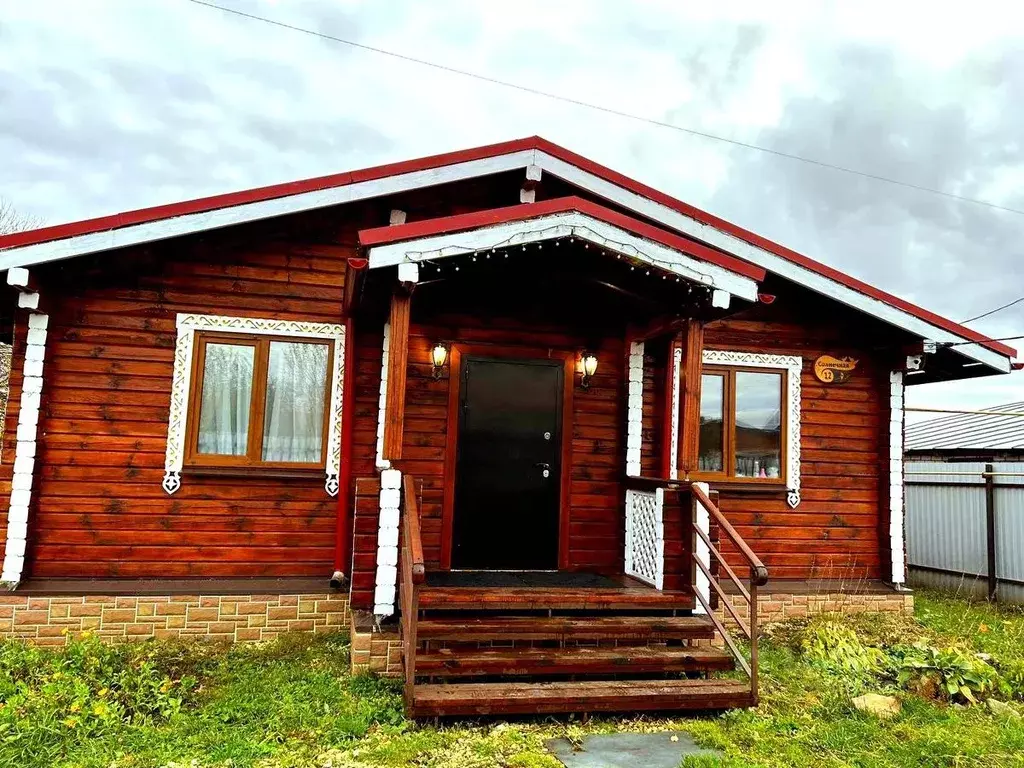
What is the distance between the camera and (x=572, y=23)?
1098 cm

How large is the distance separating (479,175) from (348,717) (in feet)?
14.0

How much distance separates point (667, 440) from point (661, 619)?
5.30 feet

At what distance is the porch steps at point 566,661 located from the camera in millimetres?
4250

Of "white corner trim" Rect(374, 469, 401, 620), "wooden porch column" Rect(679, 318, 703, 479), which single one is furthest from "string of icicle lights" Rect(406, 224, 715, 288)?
"white corner trim" Rect(374, 469, 401, 620)

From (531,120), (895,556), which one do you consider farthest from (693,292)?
(531,120)

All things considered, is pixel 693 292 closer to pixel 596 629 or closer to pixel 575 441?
pixel 575 441

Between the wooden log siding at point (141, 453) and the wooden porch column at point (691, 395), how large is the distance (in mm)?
2984

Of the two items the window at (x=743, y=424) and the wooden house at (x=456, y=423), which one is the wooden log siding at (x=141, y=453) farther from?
the window at (x=743, y=424)

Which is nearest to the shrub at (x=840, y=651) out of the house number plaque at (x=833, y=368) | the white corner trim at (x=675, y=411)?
the white corner trim at (x=675, y=411)

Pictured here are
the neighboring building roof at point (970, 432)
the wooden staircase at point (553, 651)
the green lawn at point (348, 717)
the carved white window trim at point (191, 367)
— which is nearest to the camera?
the green lawn at point (348, 717)

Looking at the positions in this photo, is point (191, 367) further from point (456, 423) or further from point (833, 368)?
point (833, 368)

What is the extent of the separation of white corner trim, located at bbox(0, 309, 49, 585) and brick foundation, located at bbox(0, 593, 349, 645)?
27 centimetres

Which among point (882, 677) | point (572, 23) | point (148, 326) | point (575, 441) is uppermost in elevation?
point (572, 23)

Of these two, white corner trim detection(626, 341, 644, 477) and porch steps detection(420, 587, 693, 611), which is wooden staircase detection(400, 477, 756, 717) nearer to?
porch steps detection(420, 587, 693, 611)
